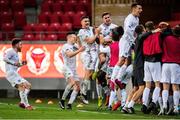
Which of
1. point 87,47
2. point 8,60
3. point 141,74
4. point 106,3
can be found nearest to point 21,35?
point 106,3

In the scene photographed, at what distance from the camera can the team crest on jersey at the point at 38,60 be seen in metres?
25.4

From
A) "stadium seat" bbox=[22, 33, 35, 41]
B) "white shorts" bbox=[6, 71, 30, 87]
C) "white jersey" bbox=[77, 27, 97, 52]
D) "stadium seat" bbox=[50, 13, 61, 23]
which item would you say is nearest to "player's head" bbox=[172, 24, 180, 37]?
"white shorts" bbox=[6, 71, 30, 87]

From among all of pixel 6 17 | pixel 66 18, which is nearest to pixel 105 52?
pixel 66 18

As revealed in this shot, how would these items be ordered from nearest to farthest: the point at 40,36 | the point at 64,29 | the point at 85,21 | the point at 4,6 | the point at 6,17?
the point at 85,21
the point at 40,36
the point at 64,29
the point at 6,17
the point at 4,6

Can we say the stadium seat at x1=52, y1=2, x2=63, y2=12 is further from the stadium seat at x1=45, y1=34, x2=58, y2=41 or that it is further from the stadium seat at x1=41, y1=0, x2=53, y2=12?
the stadium seat at x1=45, y1=34, x2=58, y2=41

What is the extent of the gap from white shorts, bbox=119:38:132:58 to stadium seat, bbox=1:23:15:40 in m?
9.10

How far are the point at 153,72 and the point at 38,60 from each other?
29.1ft

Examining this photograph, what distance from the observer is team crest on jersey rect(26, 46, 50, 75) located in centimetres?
2544

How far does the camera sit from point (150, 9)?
88.8 ft

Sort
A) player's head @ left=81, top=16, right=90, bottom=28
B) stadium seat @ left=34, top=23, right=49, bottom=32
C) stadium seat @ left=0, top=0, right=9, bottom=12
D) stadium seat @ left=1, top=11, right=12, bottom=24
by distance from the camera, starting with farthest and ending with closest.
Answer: stadium seat @ left=0, top=0, right=9, bottom=12 → stadium seat @ left=1, top=11, right=12, bottom=24 → stadium seat @ left=34, top=23, right=49, bottom=32 → player's head @ left=81, top=16, right=90, bottom=28

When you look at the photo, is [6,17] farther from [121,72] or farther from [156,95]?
[156,95]

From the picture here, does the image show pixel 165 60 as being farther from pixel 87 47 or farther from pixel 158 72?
pixel 87 47

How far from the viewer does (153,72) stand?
56.2 feet

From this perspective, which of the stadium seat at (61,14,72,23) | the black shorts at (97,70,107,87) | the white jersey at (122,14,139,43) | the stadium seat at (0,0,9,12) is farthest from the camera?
the stadium seat at (0,0,9,12)
